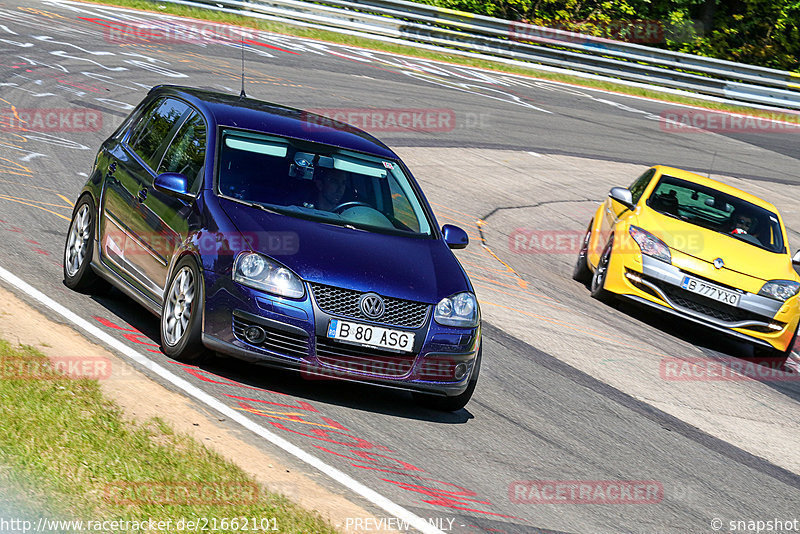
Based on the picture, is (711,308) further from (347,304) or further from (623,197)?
(347,304)

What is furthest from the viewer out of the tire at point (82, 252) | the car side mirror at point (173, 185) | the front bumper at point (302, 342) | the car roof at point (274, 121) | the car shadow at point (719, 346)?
the car shadow at point (719, 346)

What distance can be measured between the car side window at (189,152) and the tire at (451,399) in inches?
83.7

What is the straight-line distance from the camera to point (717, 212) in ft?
41.1

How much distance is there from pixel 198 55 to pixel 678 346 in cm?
1522

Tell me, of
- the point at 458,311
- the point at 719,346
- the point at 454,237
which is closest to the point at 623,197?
Result: the point at 719,346

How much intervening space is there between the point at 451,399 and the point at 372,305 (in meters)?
1.05

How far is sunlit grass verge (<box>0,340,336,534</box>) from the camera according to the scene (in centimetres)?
459

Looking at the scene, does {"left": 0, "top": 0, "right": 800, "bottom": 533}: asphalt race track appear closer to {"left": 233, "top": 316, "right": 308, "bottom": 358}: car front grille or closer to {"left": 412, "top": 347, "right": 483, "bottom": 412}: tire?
{"left": 412, "top": 347, "right": 483, "bottom": 412}: tire

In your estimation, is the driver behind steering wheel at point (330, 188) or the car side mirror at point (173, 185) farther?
the driver behind steering wheel at point (330, 188)

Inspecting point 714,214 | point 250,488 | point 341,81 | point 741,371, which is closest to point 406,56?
point 341,81

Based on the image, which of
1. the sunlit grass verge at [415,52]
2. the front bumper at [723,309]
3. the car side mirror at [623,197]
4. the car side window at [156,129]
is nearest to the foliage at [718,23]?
the sunlit grass verge at [415,52]

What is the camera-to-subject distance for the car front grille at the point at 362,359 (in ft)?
22.0

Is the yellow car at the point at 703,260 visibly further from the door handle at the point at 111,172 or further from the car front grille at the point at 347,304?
the door handle at the point at 111,172

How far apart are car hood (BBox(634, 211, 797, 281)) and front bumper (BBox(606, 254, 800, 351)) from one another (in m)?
0.29
